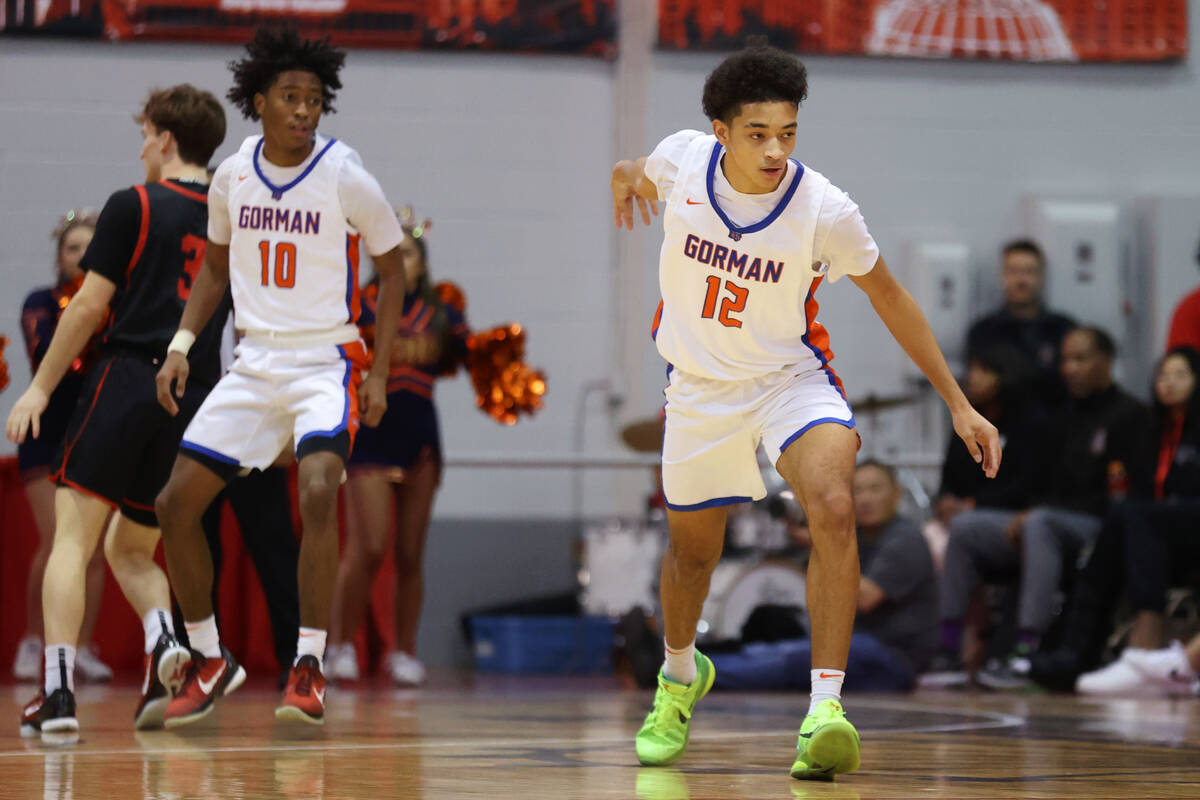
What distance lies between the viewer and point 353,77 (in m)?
9.66

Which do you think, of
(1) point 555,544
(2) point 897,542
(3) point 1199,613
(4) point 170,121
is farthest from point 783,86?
(1) point 555,544

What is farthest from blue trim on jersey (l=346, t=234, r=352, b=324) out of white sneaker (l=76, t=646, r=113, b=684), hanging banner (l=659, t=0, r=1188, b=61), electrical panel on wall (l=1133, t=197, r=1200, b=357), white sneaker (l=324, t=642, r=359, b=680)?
electrical panel on wall (l=1133, t=197, r=1200, b=357)

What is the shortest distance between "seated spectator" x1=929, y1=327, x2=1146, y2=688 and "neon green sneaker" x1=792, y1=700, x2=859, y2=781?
4332 millimetres

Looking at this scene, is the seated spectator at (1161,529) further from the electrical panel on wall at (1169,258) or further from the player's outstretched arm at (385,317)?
the player's outstretched arm at (385,317)

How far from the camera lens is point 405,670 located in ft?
24.5

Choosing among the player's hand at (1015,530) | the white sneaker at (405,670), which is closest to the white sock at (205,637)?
the white sneaker at (405,670)

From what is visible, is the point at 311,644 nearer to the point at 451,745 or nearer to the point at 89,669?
the point at 451,745

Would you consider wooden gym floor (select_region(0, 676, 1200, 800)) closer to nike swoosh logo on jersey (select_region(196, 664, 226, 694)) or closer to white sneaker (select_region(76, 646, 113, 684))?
nike swoosh logo on jersey (select_region(196, 664, 226, 694))

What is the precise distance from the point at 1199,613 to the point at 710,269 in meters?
4.69

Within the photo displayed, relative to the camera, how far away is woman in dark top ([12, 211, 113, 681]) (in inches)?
281

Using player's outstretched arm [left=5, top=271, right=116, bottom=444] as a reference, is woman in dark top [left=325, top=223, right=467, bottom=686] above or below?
below

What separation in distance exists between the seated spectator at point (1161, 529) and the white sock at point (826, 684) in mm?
4051

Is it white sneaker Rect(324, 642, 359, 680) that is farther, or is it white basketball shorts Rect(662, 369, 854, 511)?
white sneaker Rect(324, 642, 359, 680)

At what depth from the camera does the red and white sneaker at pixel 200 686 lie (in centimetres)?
457
